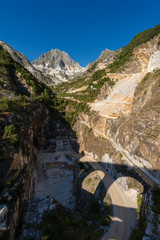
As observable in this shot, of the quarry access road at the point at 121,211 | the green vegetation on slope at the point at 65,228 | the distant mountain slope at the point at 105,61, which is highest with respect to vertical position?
the distant mountain slope at the point at 105,61

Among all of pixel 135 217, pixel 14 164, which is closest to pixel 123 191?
pixel 135 217

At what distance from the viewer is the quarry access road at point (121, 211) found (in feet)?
33.9

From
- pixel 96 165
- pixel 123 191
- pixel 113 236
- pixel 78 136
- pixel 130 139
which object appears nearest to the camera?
pixel 113 236

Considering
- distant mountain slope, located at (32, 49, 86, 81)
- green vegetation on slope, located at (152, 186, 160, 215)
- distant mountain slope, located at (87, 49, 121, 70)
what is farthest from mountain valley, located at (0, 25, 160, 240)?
distant mountain slope, located at (32, 49, 86, 81)

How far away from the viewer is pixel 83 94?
1882 inches

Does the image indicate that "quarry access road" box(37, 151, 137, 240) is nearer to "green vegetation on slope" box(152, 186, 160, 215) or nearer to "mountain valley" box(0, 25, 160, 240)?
"mountain valley" box(0, 25, 160, 240)

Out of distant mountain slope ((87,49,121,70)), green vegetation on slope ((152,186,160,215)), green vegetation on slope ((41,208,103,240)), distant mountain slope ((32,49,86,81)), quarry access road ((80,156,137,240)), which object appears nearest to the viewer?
green vegetation on slope ((41,208,103,240))

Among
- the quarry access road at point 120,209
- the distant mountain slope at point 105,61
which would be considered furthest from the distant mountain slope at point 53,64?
the quarry access road at point 120,209

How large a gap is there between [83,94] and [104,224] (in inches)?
1731

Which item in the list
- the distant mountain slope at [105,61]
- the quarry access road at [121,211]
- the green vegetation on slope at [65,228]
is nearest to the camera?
the green vegetation on slope at [65,228]

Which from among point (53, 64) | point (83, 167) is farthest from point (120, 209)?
point (53, 64)

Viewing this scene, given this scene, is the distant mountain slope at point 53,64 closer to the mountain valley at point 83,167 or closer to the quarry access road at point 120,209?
the mountain valley at point 83,167

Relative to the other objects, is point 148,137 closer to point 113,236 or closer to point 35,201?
point 113,236

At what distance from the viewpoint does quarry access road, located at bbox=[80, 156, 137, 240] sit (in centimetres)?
1034
